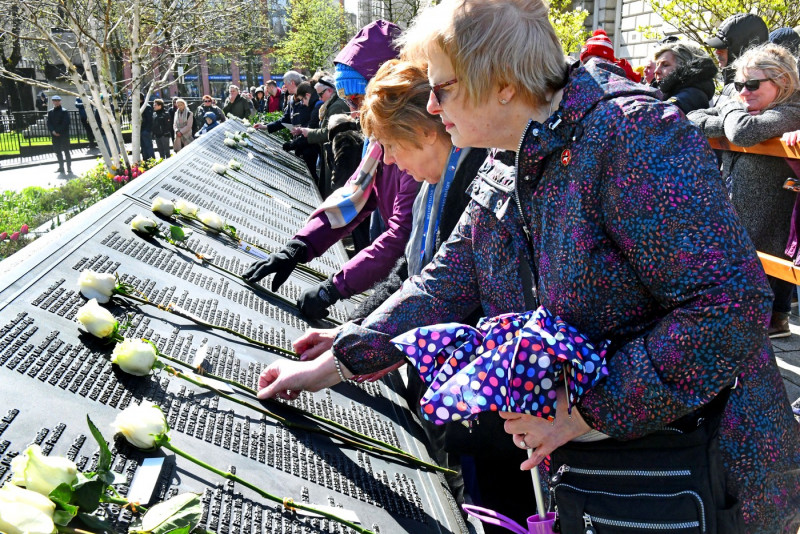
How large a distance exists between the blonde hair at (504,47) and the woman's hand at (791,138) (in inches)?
154

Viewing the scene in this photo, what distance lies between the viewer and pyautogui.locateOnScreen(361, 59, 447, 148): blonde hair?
2258mm

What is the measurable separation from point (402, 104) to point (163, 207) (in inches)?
49.4

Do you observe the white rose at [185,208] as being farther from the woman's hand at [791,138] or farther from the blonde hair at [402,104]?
the woman's hand at [791,138]

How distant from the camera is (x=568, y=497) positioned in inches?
54.6

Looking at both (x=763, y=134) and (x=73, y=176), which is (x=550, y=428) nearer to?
(x=763, y=134)

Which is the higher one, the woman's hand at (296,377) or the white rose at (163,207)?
the white rose at (163,207)

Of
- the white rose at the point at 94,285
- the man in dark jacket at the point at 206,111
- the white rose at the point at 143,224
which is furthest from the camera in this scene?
the man in dark jacket at the point at 206,111

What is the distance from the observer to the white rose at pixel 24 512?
0.96m

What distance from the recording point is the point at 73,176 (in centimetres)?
1814

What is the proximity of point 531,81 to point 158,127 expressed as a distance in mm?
19529

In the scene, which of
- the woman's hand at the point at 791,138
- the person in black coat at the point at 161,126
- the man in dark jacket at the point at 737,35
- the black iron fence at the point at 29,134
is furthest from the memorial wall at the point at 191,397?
the black iron fence at the point at 29,134

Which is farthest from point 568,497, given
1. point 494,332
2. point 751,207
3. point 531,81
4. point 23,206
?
point 23,206

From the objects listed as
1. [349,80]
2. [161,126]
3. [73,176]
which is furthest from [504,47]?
[161,126]

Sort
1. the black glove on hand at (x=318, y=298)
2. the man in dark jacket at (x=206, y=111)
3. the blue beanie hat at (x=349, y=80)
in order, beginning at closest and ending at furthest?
the black glove on hand at (x=318, y=298) → the blue beanie hat at (x=349, y=80) → the man in dark jacket at (x=206, y=111)
